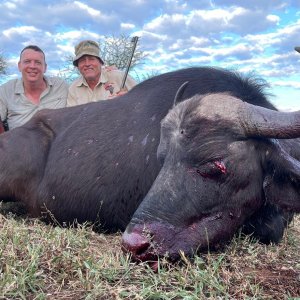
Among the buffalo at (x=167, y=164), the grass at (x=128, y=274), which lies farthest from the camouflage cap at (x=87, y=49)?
the grass at (x=128, y=274)

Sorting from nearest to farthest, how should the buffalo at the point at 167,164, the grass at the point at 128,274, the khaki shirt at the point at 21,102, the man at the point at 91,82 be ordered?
the grass at the point at 128,274 < the buffalo at the point at 167,164 < the khaki shirt at the point at 21,102 < the man at the point at 91,82

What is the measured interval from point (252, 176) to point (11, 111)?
5.96m

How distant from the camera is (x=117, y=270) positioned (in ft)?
11.2

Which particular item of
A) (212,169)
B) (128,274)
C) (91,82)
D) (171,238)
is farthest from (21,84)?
(128,274)

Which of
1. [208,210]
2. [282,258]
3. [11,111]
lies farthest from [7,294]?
[11,111]

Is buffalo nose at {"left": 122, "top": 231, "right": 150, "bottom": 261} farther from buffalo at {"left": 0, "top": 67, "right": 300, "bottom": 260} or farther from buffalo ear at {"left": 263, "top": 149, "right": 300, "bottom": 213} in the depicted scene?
buffalo ear at {"left": 263, "top": 149, "right": 300, "bottom": 213}

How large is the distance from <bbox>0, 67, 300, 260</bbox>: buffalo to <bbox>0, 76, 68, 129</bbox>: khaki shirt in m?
2.22

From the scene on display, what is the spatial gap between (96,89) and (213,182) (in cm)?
553

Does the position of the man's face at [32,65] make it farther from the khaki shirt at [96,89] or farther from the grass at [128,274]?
the grass at [128,274]

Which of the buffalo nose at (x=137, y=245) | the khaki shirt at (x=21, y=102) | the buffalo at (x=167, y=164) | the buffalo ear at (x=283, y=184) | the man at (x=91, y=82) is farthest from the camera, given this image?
the man at (x=91, y=82)

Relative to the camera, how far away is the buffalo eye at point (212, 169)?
12.2 feet

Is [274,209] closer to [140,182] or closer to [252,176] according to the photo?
[252,176]

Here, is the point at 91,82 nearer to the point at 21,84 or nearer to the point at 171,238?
the point at 21,84

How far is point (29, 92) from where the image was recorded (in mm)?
8930
